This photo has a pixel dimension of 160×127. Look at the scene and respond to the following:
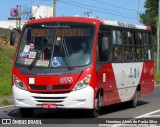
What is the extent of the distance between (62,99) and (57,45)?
1.59m

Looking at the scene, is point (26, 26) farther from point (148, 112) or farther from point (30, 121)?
point (148, 112)

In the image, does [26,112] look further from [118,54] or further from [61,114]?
[118,54]

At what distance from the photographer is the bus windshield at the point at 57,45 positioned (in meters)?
13.8

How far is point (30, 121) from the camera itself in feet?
43.6

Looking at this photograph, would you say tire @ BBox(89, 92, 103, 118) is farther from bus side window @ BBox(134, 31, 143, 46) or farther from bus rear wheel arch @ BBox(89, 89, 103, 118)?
bus side window @ BBox(134, 31, 143, 46)

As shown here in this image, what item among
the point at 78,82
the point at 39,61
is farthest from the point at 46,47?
the point at 78,82

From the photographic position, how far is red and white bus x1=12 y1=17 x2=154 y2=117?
13.4 m

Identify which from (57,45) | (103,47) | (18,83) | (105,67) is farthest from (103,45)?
(18,83)

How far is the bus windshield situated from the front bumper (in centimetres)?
79

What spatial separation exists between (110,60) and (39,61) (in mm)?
2391

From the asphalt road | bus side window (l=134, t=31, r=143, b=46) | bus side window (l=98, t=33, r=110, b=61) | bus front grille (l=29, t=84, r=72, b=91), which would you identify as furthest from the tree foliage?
bus front grille (l=29, t=84, r=72, b=91)

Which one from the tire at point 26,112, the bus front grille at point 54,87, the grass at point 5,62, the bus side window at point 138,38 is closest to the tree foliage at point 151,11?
the grass at point 5,62

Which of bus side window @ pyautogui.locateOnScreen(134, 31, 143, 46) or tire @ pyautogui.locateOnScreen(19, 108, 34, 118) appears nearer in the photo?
tire @ pyautogui.locateOnScreen(19, 108, 34, 118)

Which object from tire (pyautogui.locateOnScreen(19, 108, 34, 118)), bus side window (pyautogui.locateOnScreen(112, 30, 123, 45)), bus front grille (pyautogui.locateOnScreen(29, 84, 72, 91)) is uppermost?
bus side window (pyautogui.locateOnScreen(112, 30, 123, 45))
